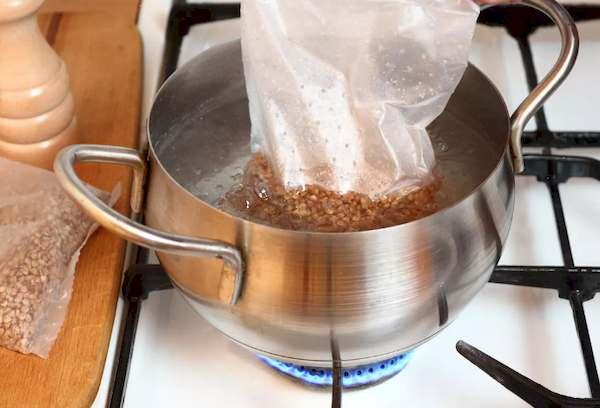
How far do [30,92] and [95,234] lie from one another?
122mm

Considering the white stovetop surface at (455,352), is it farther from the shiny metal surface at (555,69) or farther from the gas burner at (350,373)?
the shiny metal surface at (555,69)

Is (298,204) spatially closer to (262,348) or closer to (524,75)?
(262,348)

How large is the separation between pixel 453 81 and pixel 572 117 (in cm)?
26

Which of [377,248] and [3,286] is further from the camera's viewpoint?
[3,286]

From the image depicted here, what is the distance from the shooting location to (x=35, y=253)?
58cm

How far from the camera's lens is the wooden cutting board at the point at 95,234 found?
527 millimetres

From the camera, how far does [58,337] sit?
558 millimetres

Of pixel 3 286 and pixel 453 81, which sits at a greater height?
pixel 453 81

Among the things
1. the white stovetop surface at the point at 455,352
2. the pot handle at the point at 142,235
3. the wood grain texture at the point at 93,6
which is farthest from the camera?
the wood grain texture at the point at 93,6

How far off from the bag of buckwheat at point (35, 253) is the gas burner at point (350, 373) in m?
0.16

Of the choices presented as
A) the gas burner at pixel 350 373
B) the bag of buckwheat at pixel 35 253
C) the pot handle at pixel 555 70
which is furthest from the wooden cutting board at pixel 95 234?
the pot handle at pixel 555 70

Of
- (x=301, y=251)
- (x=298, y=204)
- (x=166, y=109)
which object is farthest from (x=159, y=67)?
(x=301, y=251)

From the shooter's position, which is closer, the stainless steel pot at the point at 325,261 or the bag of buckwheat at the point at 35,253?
the stainless steel pot at the point at 325,261

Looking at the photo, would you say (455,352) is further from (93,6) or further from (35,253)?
(93,6)
